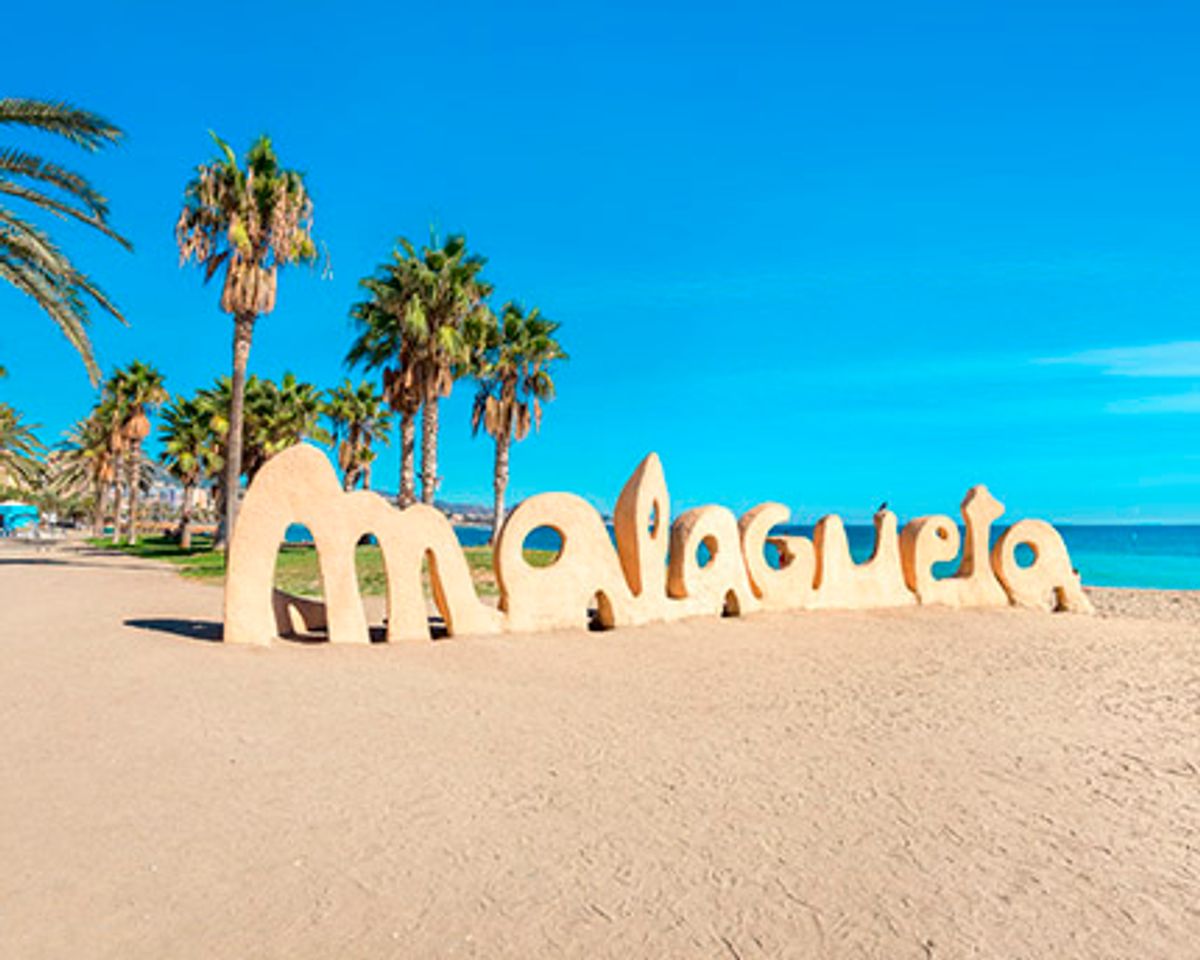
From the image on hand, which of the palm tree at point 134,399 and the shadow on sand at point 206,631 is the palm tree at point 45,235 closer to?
the shadow on sand at point 206,631

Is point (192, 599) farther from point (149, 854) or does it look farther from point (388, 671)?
point (149, 854)

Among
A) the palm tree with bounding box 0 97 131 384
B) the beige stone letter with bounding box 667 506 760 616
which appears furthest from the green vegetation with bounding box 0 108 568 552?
the beige stone letter with bounding box 667 506 760 616

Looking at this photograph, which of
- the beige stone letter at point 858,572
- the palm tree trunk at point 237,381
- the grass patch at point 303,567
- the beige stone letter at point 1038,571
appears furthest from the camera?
the palm tree trunk at point 237,381

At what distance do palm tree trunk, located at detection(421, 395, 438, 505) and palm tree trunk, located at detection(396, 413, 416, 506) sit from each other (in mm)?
415

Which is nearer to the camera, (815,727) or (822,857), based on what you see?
(822,857)

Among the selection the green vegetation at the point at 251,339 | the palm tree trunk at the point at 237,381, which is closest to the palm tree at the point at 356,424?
the green vegetation at the point at 251,339

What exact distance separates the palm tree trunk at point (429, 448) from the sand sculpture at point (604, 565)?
1459 cm

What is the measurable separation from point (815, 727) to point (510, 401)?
2793cm

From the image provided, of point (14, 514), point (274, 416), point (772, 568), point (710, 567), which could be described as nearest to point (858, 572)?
point (772, 568)

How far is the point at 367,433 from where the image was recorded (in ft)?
152

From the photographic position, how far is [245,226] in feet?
75.0

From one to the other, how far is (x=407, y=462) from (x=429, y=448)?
0.89 metres

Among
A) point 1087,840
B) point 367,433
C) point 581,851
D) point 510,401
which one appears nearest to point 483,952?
point 581,851

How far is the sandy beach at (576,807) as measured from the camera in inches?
152
